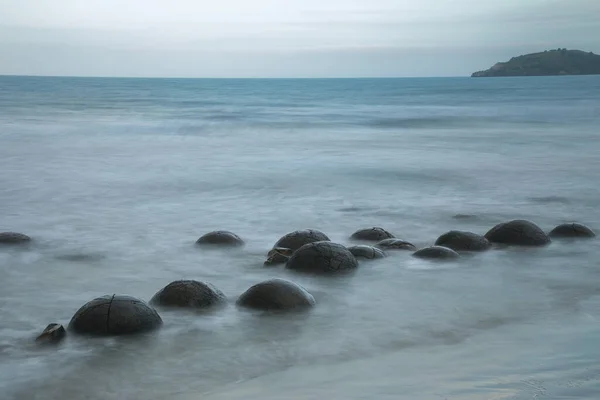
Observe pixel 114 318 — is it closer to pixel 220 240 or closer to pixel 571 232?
pixel 220 240

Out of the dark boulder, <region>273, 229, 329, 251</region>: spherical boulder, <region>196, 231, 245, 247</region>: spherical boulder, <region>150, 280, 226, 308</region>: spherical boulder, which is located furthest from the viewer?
<region>196, 231, 245, 247</region>: spherical boulder

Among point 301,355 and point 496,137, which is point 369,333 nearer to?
point 301,355

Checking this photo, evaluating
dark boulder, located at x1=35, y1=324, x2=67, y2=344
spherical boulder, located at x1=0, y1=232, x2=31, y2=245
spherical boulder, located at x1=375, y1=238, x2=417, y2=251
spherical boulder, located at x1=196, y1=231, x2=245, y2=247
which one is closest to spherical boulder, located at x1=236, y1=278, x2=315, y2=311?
dark boulder, located at x1=35, y1=324, x2=67, y2=344

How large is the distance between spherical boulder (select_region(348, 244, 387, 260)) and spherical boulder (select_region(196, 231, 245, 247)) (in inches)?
67.8

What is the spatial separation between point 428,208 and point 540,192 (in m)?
3.29

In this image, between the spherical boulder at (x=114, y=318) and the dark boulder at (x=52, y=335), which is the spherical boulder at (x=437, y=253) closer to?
the spherical boulder at (x=114, y=318)

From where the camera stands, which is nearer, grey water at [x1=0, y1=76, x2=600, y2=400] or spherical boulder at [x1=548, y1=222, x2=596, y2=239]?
grey water at [x1=0, y1=76, x2=600, y2=400]

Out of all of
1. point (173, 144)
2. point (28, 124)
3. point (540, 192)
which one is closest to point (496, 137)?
point (173, 144)

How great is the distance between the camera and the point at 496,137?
30.3 meters

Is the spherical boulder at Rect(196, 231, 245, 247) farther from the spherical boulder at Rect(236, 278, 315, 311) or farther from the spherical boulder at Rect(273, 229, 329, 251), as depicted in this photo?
the spherical boulder at Rect(236, 278, 315, 311)

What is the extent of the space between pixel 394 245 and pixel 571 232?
260cm

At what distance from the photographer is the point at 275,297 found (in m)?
6.84

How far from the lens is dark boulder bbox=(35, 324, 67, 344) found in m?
6.03

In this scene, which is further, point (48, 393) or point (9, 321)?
point (9, 321)
